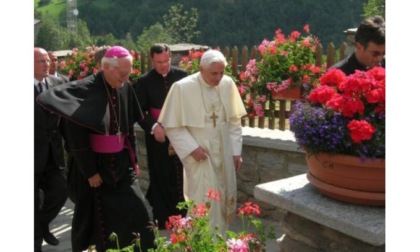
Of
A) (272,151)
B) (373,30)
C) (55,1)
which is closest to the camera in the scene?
(373,30)

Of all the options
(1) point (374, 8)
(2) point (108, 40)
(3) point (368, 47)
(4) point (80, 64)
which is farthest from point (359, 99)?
(2) point (108, 40)

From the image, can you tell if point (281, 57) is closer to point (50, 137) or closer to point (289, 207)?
point (50, 137)

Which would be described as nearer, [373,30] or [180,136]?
[373,30]

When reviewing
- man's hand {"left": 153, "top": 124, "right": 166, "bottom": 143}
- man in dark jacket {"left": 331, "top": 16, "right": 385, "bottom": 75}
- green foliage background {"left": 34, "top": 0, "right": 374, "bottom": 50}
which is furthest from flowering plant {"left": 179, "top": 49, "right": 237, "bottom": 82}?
green foliage background {"left": 34, "top": 0, "right": 374, "bottom": 50}

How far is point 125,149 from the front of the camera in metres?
4.87

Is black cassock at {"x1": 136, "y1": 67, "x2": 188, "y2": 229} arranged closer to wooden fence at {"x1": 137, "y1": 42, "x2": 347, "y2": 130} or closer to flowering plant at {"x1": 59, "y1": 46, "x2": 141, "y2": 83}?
wooden fence at {"x1": 137, "y1": 42, "x2": 347, "y2": 130}

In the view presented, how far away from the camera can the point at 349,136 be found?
2.60 meters

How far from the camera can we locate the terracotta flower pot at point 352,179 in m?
2.57

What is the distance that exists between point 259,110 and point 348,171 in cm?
362

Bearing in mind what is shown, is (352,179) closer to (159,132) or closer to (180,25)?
(159,132)

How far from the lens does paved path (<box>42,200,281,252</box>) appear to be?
5657 millimetres

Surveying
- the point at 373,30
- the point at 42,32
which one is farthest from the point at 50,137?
the point at 42,32

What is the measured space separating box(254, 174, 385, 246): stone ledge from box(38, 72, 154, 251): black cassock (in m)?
1.92

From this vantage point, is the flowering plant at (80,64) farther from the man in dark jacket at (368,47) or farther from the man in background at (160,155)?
the man in dark jacket at (368,47)
